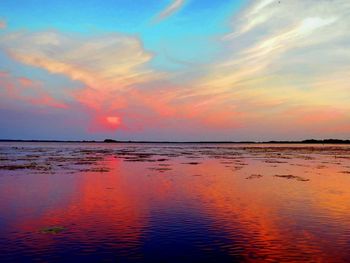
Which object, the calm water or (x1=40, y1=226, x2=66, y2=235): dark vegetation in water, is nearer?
the calm water

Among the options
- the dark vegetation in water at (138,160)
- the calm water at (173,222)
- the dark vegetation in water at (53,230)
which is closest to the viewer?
the calm water at (173,222)

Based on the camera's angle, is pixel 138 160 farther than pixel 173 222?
Yes

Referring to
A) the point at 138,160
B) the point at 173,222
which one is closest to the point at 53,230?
the point at 173,222

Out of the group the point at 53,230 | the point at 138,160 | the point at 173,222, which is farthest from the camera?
the point at 138,160

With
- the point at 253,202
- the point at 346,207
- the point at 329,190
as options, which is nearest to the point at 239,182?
the point at 329,190

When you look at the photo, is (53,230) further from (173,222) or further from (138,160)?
(138,160)

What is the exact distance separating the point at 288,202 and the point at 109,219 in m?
10.7

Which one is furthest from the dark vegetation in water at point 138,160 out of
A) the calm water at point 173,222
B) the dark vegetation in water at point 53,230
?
the dark vegetation in water at point 53,230

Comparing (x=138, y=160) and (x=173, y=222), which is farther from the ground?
(x=138, y=160)

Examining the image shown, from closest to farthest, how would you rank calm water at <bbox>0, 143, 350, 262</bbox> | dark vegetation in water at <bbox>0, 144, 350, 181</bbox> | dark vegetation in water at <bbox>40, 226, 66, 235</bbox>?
1. calm water at <bbox>0, 143, 350, 262</bbox>
2. dark vegetation in water at <bbox>40, 226, 66, 235</bbox>
3. dark vegetation in water at <bbox>0, 144, 350, 181</bbox>

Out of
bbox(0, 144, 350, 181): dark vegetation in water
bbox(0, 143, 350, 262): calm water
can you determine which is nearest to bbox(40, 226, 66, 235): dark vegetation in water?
bbox(0, 143, 350, 262): calm water

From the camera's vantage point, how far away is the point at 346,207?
66.8 feet

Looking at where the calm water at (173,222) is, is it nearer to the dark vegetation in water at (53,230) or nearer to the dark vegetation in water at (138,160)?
the dark vegetation in water at (53,230)

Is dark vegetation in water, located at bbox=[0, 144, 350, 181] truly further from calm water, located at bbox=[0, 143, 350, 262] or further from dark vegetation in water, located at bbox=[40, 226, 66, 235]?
dark vegetation in water, located at bbox=[40, 226, 66, 235]
